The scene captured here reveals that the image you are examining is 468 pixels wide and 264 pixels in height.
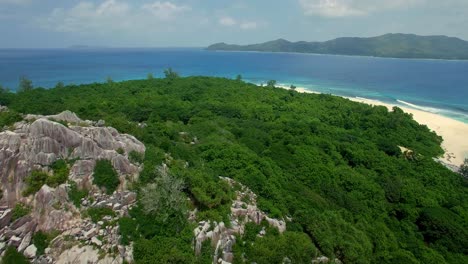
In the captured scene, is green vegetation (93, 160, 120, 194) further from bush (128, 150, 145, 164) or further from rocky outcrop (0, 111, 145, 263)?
bush (128, 150, 145, 164)

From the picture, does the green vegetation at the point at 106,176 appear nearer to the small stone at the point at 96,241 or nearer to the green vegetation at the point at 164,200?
the green vegetation at the point at 164,200

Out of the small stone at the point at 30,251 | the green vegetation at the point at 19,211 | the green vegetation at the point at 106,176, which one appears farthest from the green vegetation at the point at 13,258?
the green vegetation at the point at 106,176

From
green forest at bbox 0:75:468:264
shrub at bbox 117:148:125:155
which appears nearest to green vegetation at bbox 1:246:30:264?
green forest at bbox 0:75:468:264

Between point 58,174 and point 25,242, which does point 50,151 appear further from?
point 25,242

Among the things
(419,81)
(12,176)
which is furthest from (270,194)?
→ (419,81)

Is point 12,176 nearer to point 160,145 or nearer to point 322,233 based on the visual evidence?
point 160,145

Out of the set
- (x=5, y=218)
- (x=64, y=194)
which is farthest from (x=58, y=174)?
(x=5, y=218)
